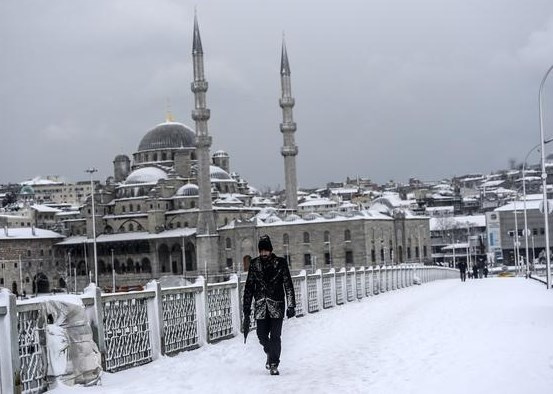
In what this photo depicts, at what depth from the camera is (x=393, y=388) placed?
6.61 meters

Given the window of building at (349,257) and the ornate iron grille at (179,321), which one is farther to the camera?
the window of building at (349,257)

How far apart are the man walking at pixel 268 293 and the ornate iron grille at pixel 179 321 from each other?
1714 millimetres

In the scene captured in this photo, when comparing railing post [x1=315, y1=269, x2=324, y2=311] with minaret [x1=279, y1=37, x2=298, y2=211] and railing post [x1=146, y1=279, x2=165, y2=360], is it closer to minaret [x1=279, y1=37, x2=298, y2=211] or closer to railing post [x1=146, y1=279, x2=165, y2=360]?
railing post [x1=146, y1=279, x2=165, y2=360]

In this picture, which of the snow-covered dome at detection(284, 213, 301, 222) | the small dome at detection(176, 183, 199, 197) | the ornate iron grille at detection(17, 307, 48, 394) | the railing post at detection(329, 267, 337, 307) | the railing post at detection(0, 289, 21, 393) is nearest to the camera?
the railing post at detection(0, 289, 21, 393)

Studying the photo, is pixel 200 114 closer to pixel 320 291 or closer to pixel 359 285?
pixel 359 285

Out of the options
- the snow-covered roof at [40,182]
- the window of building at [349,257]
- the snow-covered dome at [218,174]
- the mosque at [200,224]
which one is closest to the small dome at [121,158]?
the mosque at [200,224]

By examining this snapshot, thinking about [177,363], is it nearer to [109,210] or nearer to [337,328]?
[337,328]

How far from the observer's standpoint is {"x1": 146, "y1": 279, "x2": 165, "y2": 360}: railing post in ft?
29.6

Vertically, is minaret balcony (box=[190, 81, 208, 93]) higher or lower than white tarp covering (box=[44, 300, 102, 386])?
higher

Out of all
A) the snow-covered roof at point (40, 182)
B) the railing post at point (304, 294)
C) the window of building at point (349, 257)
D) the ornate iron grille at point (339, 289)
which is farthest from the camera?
the snow-covered roof at point (40, 182)

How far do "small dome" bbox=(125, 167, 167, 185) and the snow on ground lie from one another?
213 feet

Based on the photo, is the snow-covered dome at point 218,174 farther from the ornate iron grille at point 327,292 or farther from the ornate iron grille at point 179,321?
the ornate iron grille at point 179,321

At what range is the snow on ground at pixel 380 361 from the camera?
678 cm

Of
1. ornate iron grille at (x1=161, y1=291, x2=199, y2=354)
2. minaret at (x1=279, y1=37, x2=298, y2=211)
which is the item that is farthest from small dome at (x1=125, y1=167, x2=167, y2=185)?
ornate iron grille at (x1=161, y1=291, x2=199, y2=354)
